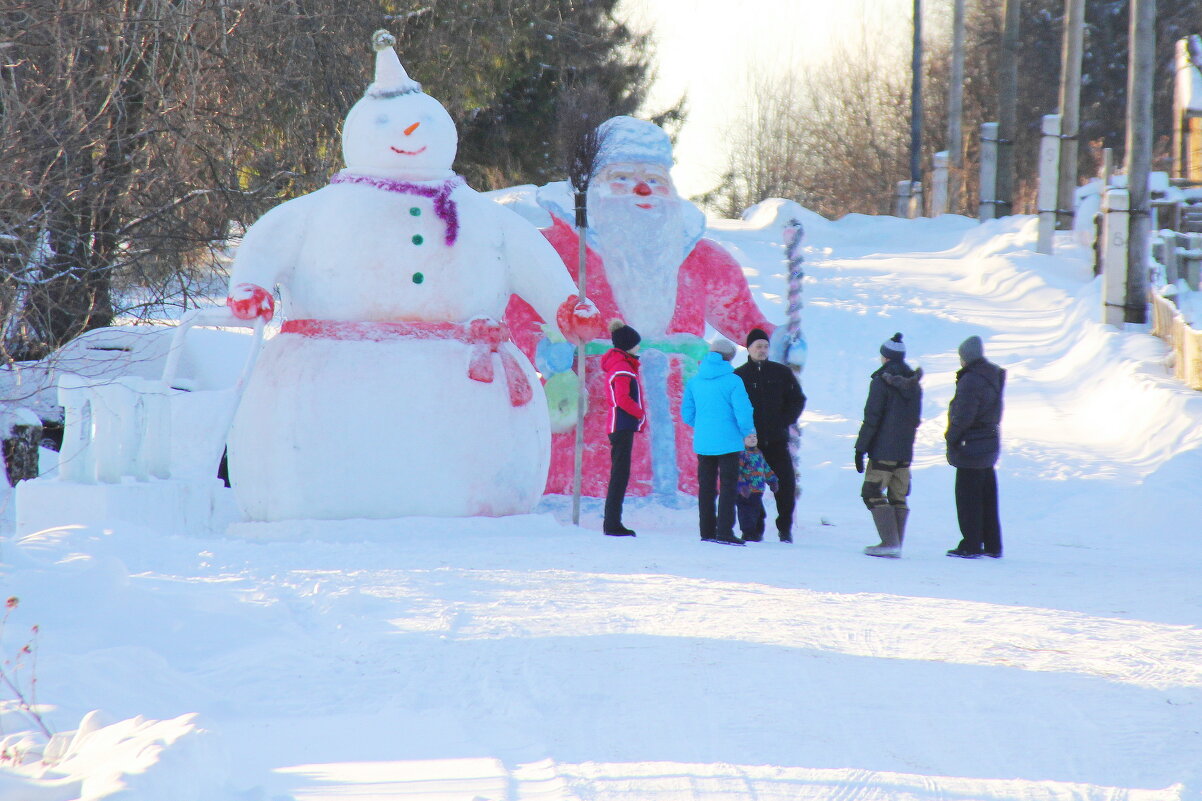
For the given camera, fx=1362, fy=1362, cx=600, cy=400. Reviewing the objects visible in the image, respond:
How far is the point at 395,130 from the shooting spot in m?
7.28

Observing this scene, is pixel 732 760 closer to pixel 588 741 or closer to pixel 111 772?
pixel 588 741

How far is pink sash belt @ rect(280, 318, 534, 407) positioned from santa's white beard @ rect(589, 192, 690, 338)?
1.44 meters

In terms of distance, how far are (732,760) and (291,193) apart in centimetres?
1031

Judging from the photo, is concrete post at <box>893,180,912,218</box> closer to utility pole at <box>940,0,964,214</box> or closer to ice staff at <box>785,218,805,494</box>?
utility pole at <box>940,0,964,214</box>

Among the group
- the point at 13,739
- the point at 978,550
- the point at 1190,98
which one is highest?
the point at 1190,98

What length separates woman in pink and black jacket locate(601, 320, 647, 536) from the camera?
7723mm

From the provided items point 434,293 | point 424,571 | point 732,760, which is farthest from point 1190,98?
point 732,760

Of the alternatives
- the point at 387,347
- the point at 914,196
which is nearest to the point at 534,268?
the point at 387,347

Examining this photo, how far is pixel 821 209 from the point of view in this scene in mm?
39312

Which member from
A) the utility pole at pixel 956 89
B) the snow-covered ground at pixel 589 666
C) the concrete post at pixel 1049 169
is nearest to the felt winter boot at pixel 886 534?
the snow-covered ground at pixel 589 666

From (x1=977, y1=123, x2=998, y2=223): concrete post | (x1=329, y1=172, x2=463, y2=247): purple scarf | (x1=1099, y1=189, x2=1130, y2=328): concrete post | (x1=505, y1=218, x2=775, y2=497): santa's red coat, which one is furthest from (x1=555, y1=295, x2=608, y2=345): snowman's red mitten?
(x1=977, y1=123, x2=998, y2=223): concrete post

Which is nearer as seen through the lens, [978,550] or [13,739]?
[13,739]

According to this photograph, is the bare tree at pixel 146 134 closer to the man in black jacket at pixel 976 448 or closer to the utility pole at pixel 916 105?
the man in black jacket at pixel 976 448

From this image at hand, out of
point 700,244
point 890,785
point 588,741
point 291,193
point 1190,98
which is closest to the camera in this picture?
point 890,785
